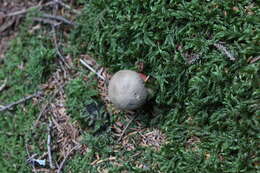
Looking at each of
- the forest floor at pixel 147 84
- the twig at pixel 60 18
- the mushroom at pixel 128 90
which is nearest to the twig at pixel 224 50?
the forest floor at pixel 147 84

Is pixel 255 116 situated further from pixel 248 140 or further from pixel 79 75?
pixel 79 75

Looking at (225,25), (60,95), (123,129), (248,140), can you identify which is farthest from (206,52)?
(60,95)

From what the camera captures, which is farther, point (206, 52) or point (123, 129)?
point (123, 129)

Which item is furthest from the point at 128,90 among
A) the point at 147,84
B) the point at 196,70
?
the point at 196,70

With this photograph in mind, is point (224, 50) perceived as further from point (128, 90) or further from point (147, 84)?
point (128, 90)

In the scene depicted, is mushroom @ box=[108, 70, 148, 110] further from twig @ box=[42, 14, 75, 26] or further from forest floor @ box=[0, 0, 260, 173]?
twig @ box=[42, 14, 75, 26]

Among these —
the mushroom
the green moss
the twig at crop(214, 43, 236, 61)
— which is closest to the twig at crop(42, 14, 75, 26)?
the green moss

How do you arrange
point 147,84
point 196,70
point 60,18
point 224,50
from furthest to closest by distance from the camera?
1. point 60,18
2. point 147,84
3. point 196,70
4. point 224,50

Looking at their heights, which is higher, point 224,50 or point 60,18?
point 60,18
